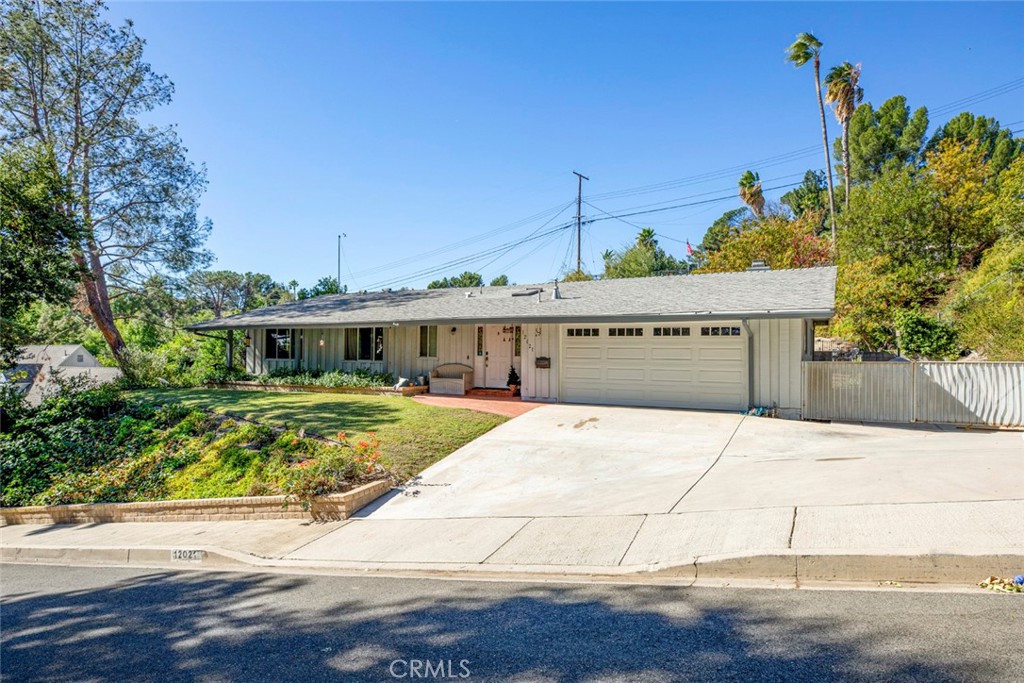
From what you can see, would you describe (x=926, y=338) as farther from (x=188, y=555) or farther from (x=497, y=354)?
(x=188, y=555)

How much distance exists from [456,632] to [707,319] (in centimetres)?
992

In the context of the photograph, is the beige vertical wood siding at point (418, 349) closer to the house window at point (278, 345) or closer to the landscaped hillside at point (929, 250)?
the house window at point (278, 345)

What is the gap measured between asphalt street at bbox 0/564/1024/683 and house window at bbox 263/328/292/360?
15.5m

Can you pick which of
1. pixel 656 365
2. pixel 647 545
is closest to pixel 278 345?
pixel 656 365

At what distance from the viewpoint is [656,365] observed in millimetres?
13820

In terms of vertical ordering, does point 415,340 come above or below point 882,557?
above

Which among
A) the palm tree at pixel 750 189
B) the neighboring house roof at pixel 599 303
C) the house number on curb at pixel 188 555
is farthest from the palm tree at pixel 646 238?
the house number on curb at pixel 188 555

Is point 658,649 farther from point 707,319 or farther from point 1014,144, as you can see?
point 1014,144

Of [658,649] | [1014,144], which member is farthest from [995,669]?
[1014,144]

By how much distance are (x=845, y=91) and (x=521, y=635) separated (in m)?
36.2

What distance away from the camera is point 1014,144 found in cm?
3334

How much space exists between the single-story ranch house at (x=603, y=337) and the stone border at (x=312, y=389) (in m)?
1.30

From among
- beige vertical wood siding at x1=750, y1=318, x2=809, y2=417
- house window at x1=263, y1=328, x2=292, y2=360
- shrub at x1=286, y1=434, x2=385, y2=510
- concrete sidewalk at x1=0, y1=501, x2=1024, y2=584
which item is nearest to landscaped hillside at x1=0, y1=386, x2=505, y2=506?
shrub at x1=286, y1=434, x2=385, y2=510

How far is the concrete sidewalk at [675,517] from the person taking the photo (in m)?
4.71
